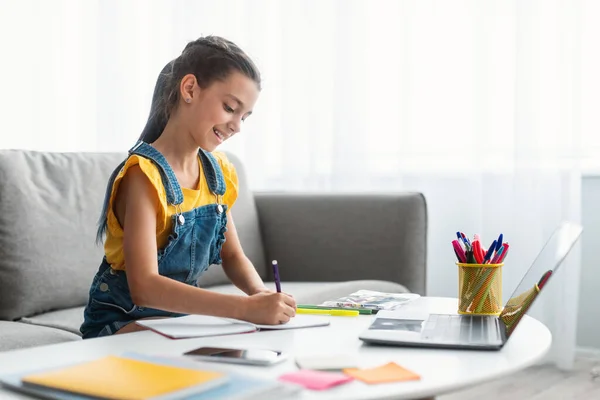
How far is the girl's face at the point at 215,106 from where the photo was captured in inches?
57.0

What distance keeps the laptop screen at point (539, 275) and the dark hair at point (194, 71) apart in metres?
0.62

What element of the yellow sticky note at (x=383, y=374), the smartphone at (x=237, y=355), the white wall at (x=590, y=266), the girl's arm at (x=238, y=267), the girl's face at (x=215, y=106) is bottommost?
the white wall at (x=590, y=266)

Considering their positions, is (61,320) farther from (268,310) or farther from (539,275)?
(539,275)

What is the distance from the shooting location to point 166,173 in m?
1.40

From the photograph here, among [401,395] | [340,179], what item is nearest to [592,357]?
[340,179]

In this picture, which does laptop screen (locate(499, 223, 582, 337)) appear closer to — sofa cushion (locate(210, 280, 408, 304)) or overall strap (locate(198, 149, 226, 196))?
overall strap (locate(198, 149, 226, 196))

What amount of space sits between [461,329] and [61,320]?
1105 mm

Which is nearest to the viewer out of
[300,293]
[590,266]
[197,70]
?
[197,70]

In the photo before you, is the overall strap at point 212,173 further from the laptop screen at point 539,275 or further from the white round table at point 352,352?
the laptop screen at point 539,275

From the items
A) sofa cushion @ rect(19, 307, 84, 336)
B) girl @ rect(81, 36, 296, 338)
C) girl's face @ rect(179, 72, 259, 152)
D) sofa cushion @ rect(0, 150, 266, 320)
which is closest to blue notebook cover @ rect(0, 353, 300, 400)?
girl @ rect(81, 36, 296, 338)

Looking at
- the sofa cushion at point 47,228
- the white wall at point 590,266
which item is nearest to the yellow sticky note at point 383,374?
the sofa cushion at point 47,228

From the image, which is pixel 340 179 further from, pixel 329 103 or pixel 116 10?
pixel 116 10

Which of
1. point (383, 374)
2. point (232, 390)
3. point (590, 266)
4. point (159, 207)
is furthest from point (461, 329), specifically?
point (590, 266)

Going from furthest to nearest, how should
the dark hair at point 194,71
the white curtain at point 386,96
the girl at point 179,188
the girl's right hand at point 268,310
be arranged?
the white curtain at point 386,96 → the dark hair at point 194,71 → the girl at point 179,188 → the girl's right hand at point 268,310
